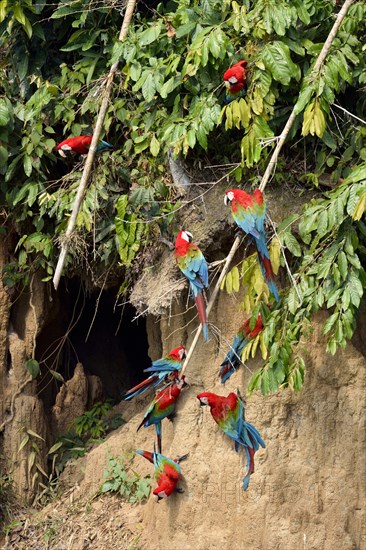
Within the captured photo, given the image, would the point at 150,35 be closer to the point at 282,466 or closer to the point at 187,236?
the point at 187,236

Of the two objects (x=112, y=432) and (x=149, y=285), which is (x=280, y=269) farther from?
(x=112, y=432)

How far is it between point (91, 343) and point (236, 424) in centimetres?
239

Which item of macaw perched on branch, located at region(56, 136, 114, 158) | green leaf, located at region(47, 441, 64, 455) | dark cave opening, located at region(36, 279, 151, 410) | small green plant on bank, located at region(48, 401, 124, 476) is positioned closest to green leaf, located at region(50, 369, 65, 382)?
dark cave opening, located at region(36, 279, 151, 410)

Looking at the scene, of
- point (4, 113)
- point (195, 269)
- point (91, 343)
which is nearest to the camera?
point (195, 269)

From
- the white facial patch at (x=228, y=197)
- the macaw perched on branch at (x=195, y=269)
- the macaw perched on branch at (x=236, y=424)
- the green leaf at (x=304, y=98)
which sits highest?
the green leaf at (x=304, y=98)

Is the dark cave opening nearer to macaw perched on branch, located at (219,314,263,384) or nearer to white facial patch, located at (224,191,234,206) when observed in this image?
macaw perched on branch, located at (219,314,263,384)

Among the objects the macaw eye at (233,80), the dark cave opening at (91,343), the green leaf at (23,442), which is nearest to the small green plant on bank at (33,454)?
the green leaf at (23,442)

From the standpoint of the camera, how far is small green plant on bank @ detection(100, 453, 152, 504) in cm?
612

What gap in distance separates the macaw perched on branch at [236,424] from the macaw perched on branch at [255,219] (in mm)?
719

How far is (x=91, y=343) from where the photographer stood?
25.2 ft

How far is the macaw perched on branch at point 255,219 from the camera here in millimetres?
5066

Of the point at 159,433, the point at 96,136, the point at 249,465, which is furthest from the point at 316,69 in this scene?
the point at 159,433

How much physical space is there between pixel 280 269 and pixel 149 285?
75cm

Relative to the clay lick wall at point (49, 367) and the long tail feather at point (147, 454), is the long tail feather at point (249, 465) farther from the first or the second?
the clay lick wall at point (49, 367)
